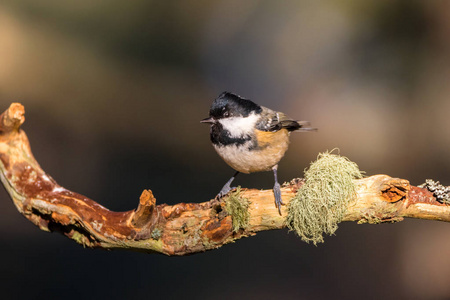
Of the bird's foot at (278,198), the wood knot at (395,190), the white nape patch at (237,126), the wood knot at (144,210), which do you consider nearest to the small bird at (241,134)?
the white nape patch at (237,126)

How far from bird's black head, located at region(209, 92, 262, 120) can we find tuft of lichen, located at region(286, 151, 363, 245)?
509 mm

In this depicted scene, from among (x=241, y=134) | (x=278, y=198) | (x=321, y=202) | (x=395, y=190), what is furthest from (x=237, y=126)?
(x=395, y=190)


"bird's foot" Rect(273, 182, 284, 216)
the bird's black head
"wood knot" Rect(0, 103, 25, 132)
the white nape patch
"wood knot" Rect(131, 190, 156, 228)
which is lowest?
"wood knot" Rect(131, 190, 156, 228)

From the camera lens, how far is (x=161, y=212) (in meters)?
2.08

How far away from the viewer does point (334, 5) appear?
4.76 m

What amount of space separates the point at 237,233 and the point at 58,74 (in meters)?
3.43

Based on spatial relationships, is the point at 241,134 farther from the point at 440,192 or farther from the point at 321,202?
the point at 440,192

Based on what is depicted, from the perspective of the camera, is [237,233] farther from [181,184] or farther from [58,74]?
[58,74]

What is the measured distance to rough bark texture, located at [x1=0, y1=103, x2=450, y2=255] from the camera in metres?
2.03

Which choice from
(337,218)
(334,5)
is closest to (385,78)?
(334,5)

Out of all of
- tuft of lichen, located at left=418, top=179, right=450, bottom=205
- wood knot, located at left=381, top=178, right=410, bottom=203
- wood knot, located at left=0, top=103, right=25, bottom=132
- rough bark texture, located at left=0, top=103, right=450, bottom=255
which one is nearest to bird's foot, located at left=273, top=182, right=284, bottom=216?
rough bark texture, located at left=0, top=103, right=450, bottom=255

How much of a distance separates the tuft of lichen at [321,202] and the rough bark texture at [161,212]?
0.04 m

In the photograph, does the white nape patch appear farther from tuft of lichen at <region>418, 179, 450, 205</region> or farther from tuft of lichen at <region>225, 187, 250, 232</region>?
tuft of lichen at <region>418, 179, 450, 205</region>

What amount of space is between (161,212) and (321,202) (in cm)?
73
